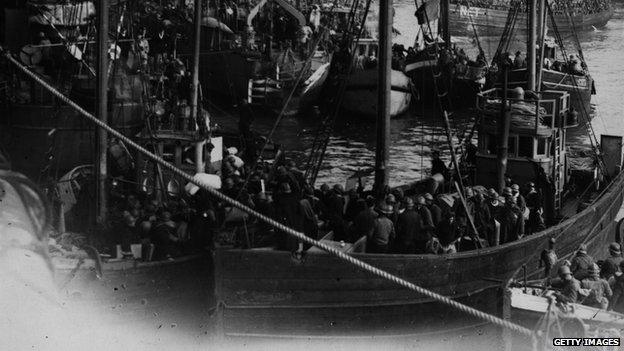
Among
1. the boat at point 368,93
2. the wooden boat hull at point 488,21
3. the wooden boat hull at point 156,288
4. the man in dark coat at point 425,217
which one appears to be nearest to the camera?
the wooden boat hull at point 156,288

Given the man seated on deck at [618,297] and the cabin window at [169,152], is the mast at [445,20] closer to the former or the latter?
the cabin window at [169,152]

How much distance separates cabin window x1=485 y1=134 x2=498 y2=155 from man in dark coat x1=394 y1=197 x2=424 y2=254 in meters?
6.07

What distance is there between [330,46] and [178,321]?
99.0ft

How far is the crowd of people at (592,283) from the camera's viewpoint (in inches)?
501

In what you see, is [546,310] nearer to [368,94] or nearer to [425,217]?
[425,217]

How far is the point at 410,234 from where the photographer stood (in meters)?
12.8

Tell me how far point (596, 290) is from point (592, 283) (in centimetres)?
16

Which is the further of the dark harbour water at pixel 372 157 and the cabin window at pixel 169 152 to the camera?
the cabin window at pixel 169 152

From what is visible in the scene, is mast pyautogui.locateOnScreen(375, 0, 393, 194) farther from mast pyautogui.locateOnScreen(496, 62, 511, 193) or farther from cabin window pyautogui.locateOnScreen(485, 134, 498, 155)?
cabin window pyautogui.locateOnScreen(485, 134, 498, 155)

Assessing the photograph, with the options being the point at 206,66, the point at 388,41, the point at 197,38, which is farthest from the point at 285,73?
the point at 388,41

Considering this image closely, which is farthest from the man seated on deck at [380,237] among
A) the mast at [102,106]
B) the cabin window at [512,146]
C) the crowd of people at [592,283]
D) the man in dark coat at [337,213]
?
the cabin window at [512,146]

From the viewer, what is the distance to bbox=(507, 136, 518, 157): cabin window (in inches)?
709

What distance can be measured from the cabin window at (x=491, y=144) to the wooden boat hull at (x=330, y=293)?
5757mm

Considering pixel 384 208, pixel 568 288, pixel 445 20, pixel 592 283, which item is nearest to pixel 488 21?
pixel 445 20
